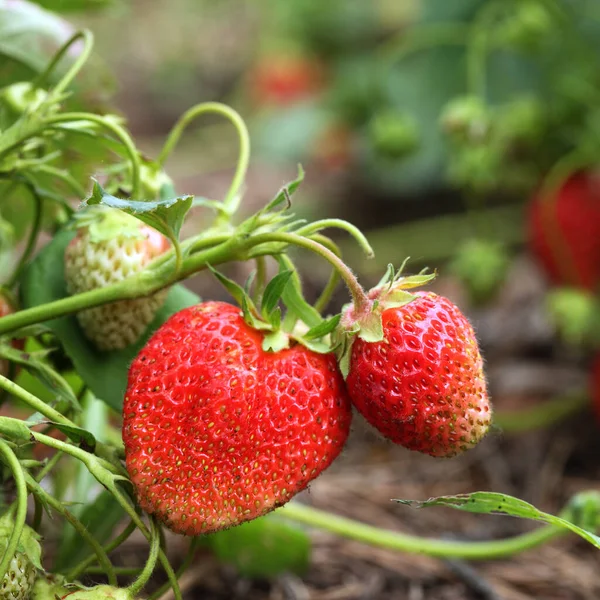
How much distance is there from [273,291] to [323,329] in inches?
2.0

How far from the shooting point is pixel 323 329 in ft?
2.27

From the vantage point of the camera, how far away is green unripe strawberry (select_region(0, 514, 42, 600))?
0.61 m

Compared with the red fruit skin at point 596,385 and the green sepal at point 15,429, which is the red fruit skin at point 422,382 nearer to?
the green sepal at point 15,429

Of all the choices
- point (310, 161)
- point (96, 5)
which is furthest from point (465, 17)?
point (96, 5)

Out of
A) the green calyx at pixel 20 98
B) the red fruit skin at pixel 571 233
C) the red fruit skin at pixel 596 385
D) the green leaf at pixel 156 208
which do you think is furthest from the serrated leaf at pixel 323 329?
the red fruit skin at pixel 571 233

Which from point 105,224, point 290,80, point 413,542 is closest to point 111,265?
point 105,224

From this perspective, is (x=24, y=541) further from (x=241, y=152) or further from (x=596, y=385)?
(x=596, y=385)

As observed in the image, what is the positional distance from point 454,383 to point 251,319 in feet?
0.55

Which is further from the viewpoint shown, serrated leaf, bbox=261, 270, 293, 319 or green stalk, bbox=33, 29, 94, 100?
green stalk, bbox=33, 29, 94, 100

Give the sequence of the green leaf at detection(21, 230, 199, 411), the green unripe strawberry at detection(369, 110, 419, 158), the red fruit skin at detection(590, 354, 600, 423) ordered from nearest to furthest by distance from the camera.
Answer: the green leaf at detection(21, 230, 199, 411)
the red fruit skin at detection(590, 354, 600, 423)
the green unripe strawberry at detection(369, 110, 419, 158)

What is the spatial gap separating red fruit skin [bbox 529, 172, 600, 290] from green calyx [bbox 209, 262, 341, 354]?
999 millimetres

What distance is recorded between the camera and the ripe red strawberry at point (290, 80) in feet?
8.95

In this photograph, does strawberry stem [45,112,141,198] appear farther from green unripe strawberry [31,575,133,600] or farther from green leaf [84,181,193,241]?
green unripe strawberry [31,575,133,600]

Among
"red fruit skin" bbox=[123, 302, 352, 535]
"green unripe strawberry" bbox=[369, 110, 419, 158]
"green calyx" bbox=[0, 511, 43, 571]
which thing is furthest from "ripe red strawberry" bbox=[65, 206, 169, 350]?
"green unripe strawberry" bbox=[369, 110, 419, 158]
